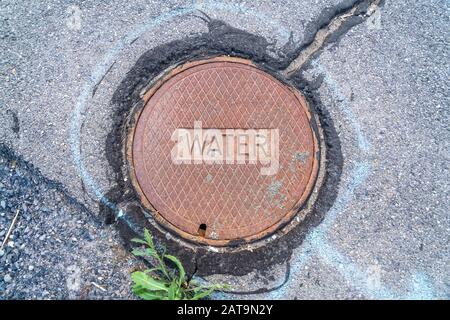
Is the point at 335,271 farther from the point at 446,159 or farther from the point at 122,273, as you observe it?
the point at 122,273

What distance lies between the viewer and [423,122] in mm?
2547

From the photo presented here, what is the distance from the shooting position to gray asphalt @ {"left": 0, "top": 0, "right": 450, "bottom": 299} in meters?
2.40

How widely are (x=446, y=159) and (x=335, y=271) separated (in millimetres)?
913

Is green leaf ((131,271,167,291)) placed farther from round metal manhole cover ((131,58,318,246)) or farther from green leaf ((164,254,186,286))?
round metal manhole cover ((131,58,318,246))

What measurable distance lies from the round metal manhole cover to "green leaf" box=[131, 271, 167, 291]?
29 centimetres

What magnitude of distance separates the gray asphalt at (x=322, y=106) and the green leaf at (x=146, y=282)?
0.33ft

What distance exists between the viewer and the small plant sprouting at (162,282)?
2.31m

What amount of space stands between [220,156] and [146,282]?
0.78m

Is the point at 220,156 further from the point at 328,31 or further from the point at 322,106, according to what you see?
the point at 328,31

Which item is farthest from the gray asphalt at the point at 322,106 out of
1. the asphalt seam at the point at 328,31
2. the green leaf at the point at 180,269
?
the green leaf at the point at 180,269

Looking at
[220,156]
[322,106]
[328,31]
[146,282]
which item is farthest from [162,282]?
[328,31]

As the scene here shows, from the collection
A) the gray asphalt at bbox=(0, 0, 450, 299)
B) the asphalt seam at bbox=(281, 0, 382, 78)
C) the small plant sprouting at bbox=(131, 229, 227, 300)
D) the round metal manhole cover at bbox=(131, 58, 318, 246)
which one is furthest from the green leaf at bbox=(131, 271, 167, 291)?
the asphalt seam at bbox=(281, 0, 382, 78)

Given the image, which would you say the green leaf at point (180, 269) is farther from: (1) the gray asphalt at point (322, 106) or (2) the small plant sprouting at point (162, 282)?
(1) the gray asphalt at point (322, 106)

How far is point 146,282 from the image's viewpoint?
90.9 inches
